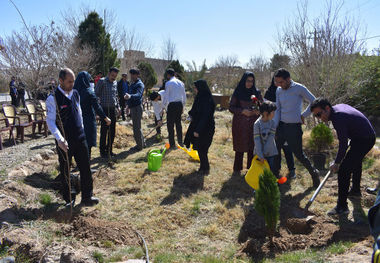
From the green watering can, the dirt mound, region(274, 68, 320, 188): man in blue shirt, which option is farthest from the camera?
the green watering can

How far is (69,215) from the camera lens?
4.00 metres

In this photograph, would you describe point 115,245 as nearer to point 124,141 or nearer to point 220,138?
point 124,141

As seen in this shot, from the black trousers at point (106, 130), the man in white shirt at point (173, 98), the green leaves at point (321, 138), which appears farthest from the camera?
the man in white shirt at point (173, 98)

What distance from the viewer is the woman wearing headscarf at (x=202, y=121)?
17.4 feet

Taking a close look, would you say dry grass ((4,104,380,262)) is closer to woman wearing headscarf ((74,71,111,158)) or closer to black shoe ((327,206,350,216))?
black shoe ((327,206,350,216))

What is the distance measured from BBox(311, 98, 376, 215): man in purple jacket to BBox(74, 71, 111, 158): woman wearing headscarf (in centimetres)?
339

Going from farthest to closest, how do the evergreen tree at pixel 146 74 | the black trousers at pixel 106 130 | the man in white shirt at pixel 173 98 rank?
the evergreen tree at pixel 146 74 < the man in white shirt at pixel 173 98 < the black trousers at pixel 106 130

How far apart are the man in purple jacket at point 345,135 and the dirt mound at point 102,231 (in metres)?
2.66

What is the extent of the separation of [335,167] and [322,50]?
5.91m

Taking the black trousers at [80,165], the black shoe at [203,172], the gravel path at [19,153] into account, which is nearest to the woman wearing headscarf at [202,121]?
the black shoe at [203,172]

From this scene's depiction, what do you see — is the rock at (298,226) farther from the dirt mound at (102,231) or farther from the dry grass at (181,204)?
the dirt mound at (102,231)

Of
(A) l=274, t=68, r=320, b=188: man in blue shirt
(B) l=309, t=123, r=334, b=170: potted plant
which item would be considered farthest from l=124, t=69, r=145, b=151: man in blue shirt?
(B) l=309, t=123, r=334, b=170: potted plant

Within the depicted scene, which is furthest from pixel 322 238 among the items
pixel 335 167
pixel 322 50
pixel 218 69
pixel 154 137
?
pixel 218 69

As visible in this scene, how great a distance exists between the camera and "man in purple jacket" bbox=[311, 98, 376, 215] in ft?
12.5
